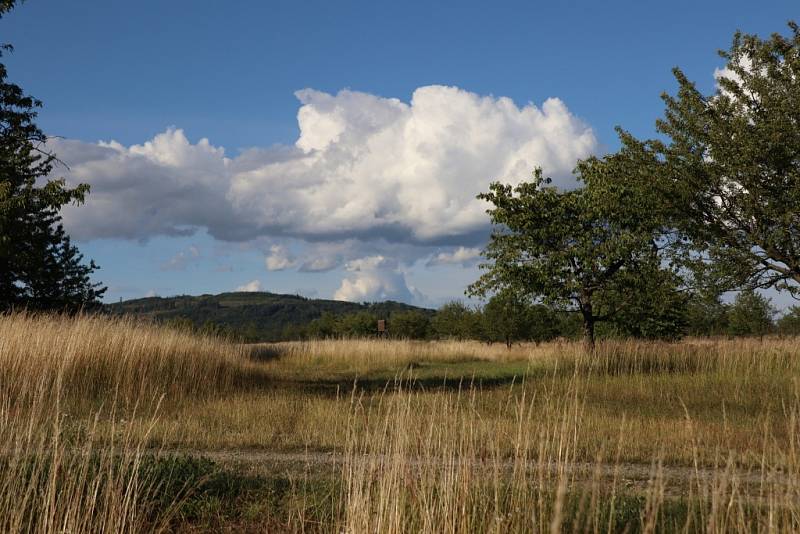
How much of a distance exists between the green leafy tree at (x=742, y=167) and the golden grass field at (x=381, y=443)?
324cm

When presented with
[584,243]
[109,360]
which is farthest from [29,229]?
[584,243]

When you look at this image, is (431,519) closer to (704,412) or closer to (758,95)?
(704,412)

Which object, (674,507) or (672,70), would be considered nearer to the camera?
(674,507)

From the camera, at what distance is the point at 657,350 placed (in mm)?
22391

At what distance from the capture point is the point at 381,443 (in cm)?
604

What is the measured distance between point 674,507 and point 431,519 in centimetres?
309

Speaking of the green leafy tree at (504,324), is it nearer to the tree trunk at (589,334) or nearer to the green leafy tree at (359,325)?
the tree trunk at (589,334)

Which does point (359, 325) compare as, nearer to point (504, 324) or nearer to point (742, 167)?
point (504, 324)

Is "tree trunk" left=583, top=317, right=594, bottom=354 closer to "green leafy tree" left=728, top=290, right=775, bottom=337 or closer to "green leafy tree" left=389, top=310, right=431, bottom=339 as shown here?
"green leafy tree" left=728, top=290, right=775, bottom=337

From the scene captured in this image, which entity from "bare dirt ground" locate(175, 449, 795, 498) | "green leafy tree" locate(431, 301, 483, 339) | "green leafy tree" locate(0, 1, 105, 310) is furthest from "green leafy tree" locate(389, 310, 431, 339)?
"bare dirt ground" locate(175, 449, 795, 498)

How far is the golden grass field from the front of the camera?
206 inches

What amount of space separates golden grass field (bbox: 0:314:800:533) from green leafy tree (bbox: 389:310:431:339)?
51.2 m

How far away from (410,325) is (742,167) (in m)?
61.0

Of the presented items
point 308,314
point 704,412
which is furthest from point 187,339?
point 308,314
